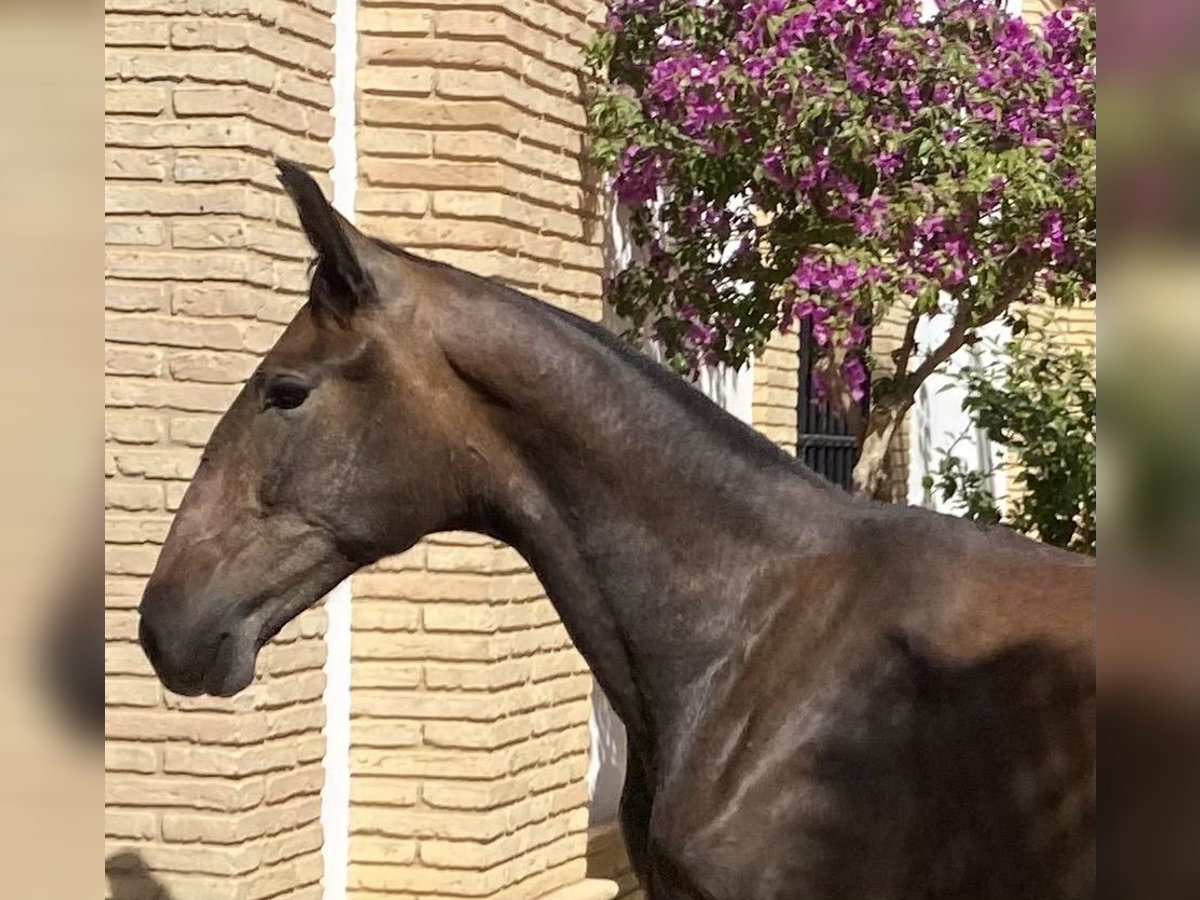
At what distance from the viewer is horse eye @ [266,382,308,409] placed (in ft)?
9.22

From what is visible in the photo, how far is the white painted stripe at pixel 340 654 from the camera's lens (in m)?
5.16

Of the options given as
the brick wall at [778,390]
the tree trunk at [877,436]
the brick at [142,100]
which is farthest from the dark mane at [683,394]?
the brick wall at [778,390]

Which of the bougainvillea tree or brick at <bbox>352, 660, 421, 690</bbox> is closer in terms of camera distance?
brick at <bbox>352, 660, 421, 690</bbox>

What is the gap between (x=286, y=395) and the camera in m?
2.82

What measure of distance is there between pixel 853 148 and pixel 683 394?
9.61ft

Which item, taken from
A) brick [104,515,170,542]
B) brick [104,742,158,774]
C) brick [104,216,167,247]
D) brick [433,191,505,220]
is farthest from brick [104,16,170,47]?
brick [104,742,158,774]

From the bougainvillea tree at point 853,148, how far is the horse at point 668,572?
9.44 ft

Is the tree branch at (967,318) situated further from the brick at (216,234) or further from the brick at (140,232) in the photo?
the brick at (140,232)

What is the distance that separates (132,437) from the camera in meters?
4.62

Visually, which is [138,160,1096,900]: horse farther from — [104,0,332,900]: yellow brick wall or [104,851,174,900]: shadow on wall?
[104,851,174,900]: shadow on wall

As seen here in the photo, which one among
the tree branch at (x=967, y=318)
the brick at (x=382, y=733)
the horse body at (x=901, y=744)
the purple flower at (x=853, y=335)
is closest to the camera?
the horse body at (x=901, y=744)

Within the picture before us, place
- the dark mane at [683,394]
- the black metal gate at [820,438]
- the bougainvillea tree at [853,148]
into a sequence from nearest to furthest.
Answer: the dark mane at [683,394]
the bougainvillea tree at [853,148]
the black metal gate at [820,438]

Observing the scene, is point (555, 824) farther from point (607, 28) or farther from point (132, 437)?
point (607, 28)

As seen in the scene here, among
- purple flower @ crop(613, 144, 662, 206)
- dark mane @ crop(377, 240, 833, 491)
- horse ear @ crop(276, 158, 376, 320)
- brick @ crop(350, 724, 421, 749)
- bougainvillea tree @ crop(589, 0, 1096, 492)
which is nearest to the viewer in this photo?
horse ear @ crop(276, 158, 376, 320)
